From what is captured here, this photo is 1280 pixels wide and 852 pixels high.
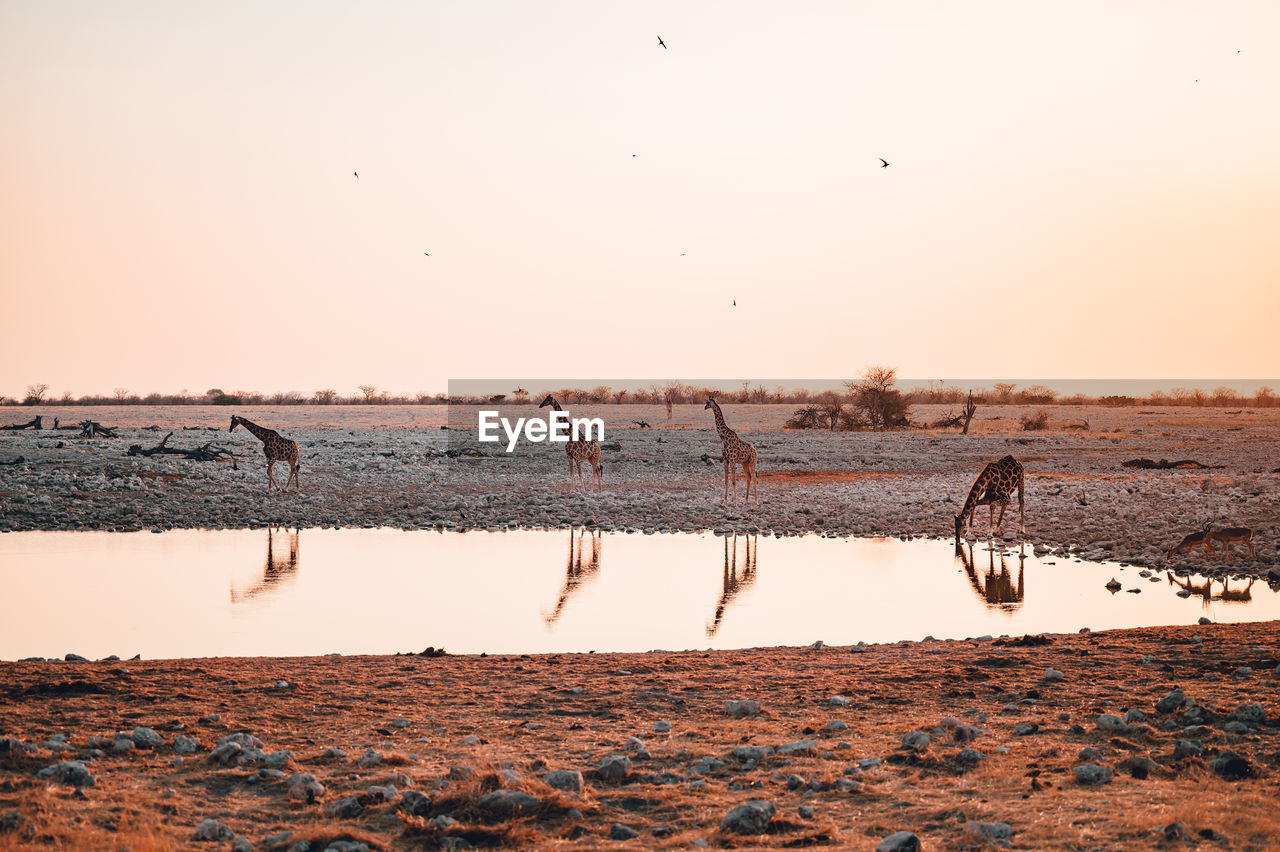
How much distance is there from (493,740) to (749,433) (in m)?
44.1

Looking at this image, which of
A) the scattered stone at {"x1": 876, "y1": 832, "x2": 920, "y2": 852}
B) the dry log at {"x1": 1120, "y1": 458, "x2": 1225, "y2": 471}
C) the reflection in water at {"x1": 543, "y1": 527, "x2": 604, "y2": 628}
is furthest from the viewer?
the dry log at {"x1": 1120, "y1": 458, "x2": 1225, "y2": 471}

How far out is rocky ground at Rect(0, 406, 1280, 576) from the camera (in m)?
22.4

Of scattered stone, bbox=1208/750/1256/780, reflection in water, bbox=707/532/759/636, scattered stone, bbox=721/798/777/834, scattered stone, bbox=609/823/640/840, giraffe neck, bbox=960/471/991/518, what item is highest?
giraffe neck, bbox=960/471/991/518

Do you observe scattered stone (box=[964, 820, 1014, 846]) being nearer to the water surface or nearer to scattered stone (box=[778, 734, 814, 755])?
scattered stone (box=[778, 734, 814, 755])

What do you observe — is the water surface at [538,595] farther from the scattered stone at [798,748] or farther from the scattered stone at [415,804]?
the scattered stone at [415,804]

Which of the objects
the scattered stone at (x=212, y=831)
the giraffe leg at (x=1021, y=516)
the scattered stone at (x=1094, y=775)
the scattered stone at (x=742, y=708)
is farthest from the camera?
the giraffe leg at (x=1021, y=516)

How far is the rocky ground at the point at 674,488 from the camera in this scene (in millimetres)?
22359

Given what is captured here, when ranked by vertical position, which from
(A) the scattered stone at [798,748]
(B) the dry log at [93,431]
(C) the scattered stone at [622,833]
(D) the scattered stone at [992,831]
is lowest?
(C) the scattered stone at [622,833]

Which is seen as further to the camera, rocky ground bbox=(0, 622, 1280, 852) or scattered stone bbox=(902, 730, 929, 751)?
scattered stone bbox=(902, 730, 929, 751)

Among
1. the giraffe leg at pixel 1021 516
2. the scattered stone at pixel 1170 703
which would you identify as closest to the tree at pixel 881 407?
the giraffe leg at pixel 1021 516

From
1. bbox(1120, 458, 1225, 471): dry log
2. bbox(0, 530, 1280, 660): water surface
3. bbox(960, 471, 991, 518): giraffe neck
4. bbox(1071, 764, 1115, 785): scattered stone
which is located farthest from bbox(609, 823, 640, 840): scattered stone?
bbox(1120, 458, 1225, 471): dry log

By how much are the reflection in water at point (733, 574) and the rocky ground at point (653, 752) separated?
13.2 ft

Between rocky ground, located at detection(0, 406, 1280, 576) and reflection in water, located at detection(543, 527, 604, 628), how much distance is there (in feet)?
5.53

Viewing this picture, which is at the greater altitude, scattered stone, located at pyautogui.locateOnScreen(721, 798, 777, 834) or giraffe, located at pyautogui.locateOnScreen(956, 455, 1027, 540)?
giraffe, located at pyautogui.locateOnScreen(956, 455, 1027, 540)
